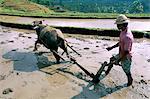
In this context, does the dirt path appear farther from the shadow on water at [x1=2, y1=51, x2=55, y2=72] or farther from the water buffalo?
the water buffalo

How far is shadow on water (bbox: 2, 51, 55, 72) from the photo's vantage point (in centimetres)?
915

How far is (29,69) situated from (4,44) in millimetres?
3837

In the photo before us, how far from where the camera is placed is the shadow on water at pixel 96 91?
679 cm

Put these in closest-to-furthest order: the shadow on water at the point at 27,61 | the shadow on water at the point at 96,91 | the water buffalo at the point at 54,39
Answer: the shadow on water at the point at 96,91
the shadow on water at the point at 27,61
the water buffalo at the point at 54,39

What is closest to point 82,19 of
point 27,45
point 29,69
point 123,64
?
point 27,45

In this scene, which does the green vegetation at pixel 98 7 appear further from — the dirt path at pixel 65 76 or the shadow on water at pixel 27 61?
the shadow on water at pixel 27 61

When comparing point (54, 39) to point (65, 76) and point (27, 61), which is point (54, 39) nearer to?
point (27, 61)

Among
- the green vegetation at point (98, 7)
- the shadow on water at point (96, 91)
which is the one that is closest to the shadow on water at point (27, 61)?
the shadow on water at point (96, 91)

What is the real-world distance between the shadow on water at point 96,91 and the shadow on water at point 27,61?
2.31 meters

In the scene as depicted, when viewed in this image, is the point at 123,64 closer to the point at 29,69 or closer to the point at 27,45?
the point at 29,69

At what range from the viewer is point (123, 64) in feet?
23.6

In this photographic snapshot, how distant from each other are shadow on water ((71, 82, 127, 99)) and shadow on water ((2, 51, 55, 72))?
231 centimetres

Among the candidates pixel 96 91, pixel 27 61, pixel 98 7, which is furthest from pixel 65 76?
pixel 98 7

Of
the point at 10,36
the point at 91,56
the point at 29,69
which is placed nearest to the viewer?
the point at 29,69
